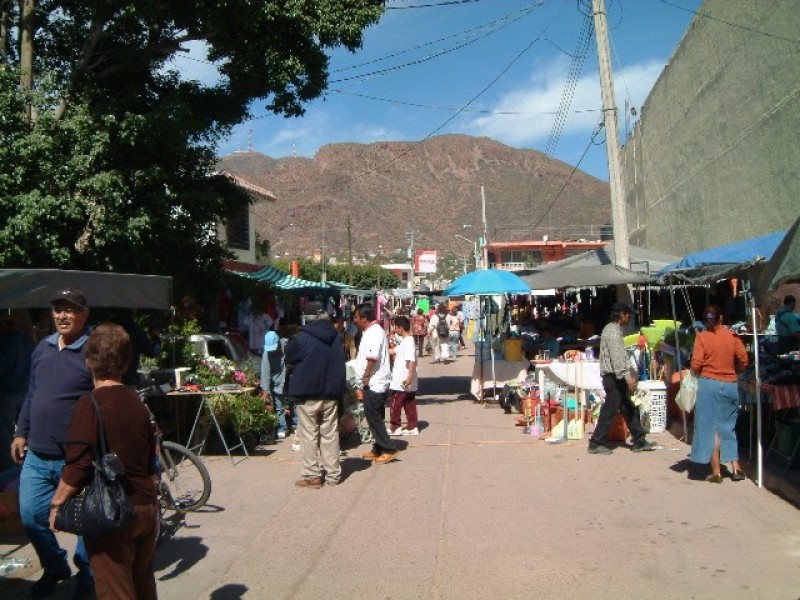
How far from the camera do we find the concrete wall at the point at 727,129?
14695mm

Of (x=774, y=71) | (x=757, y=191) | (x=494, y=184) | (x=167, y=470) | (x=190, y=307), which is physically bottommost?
(x=167, y=470)

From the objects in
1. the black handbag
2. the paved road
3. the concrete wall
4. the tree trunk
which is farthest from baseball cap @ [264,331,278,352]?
the concrete wall

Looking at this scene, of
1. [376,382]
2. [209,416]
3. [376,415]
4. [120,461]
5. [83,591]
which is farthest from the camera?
[209,416]

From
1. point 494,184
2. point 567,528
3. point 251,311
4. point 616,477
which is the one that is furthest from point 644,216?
point 494,184

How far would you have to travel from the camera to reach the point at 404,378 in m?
10.4

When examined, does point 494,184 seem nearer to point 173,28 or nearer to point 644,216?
point 644,216

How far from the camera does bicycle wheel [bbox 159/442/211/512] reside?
670 centimetres

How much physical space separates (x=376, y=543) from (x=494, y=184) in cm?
14341

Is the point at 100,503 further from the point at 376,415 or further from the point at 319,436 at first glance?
the point at 376,415

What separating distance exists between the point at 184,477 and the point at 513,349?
792 cm

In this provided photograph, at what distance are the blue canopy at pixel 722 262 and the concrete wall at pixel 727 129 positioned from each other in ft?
9.94

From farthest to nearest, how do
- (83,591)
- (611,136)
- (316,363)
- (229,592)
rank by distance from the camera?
(611,136) < (316,363) < (229,592) < (83,591)

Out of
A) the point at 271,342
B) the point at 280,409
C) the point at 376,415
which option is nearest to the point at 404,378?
the point at 376,415

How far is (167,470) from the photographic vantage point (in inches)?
263
